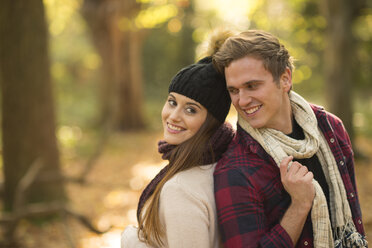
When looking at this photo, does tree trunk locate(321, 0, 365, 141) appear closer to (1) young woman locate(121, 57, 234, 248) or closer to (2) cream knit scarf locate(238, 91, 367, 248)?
(2) cream knit scarf locate(238, 91, 367, 248)

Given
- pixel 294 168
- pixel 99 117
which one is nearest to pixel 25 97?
pixel 294 168

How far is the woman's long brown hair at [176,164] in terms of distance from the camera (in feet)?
6.95

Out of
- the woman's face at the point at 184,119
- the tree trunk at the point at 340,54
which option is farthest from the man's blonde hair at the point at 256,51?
the tree trunk at the point at 340,54

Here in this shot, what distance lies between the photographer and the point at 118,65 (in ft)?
40.7

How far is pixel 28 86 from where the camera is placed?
5.21 metres

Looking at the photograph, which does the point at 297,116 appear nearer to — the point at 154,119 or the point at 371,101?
the point at 154,119

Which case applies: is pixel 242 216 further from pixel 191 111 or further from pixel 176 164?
pixel 191 111

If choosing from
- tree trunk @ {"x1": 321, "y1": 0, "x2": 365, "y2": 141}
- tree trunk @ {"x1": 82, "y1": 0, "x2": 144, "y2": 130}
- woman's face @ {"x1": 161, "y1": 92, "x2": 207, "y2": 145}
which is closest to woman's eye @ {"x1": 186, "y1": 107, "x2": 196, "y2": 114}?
woman's face @ {"x1": 161, "y1": 92, "x2": 207, "y2": 145}

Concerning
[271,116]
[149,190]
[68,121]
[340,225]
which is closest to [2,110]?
[149,190]

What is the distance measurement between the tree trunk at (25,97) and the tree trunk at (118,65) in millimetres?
6485

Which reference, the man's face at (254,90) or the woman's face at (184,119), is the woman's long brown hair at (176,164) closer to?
the woman's face at (184,119)

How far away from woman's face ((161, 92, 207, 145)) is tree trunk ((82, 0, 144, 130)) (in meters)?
9.85

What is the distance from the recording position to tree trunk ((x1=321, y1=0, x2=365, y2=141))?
8.12 m

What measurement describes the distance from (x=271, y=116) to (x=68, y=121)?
541 inches
